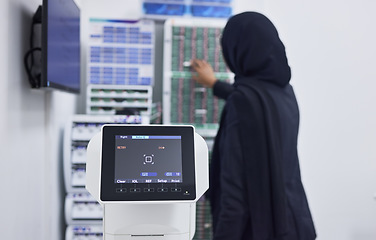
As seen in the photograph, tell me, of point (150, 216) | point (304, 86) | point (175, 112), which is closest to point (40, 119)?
point (175, 112)

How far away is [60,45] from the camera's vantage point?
1.75 m

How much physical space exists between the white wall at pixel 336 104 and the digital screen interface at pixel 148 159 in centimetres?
198

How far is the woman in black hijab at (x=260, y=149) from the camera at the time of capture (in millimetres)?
1475

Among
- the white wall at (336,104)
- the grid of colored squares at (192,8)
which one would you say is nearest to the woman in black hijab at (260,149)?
the grid of colored squares at (192,8)

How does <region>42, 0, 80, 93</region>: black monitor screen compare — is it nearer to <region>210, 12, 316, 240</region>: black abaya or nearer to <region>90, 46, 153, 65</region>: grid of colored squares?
<region>90, 46, 153, 65</region>: grid of colored squares

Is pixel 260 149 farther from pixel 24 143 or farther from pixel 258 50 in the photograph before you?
pixel 24 143

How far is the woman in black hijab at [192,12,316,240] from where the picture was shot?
4.84ft

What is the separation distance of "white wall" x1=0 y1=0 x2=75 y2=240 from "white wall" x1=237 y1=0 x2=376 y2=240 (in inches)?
66.2

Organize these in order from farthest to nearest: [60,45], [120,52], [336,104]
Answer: [336,104], [120,52], [60,45]

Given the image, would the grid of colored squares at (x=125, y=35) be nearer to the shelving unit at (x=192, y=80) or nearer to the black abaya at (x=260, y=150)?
the shelving unit at (x=192, y=80)

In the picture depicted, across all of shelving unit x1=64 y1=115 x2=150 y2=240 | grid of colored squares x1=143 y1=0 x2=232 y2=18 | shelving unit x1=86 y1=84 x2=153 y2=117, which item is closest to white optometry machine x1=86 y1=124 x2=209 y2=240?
shelving unit x1=64 y1=115 x2=150 y2=240

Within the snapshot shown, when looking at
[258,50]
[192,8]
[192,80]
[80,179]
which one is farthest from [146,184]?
[192,8]

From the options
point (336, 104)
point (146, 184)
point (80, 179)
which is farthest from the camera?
point (336, 104)

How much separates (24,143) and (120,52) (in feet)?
3.29
